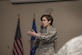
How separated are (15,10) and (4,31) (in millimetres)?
566

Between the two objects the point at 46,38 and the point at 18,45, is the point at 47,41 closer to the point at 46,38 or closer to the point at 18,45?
the point at 46,38

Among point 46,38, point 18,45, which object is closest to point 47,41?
point 46,38

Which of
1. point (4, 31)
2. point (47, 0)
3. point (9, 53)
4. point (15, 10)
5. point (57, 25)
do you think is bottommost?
point (9, 53)

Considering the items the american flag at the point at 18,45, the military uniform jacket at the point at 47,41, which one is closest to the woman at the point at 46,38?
the military uniform jacket at the point at 47,41

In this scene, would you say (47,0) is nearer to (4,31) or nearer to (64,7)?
(64,7)

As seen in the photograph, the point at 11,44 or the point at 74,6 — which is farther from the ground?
the point at 74,6

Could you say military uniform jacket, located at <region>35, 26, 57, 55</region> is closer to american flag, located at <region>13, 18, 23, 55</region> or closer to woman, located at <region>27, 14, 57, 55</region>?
woman, located at <region>27, 14, 57, 55</region>

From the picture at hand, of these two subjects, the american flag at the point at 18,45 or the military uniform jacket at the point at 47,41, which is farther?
the american flag at the point at 18,45

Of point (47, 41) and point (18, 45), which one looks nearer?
point (47, 41)


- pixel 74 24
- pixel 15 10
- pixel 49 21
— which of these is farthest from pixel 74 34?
pixel 15 10

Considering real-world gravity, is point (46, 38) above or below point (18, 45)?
above

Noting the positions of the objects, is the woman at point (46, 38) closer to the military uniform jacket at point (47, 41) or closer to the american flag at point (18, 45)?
the military uniform jacket at point (47, 41)

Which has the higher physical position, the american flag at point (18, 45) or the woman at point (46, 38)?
the woman at point (46, 38)

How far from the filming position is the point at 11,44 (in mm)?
4102
